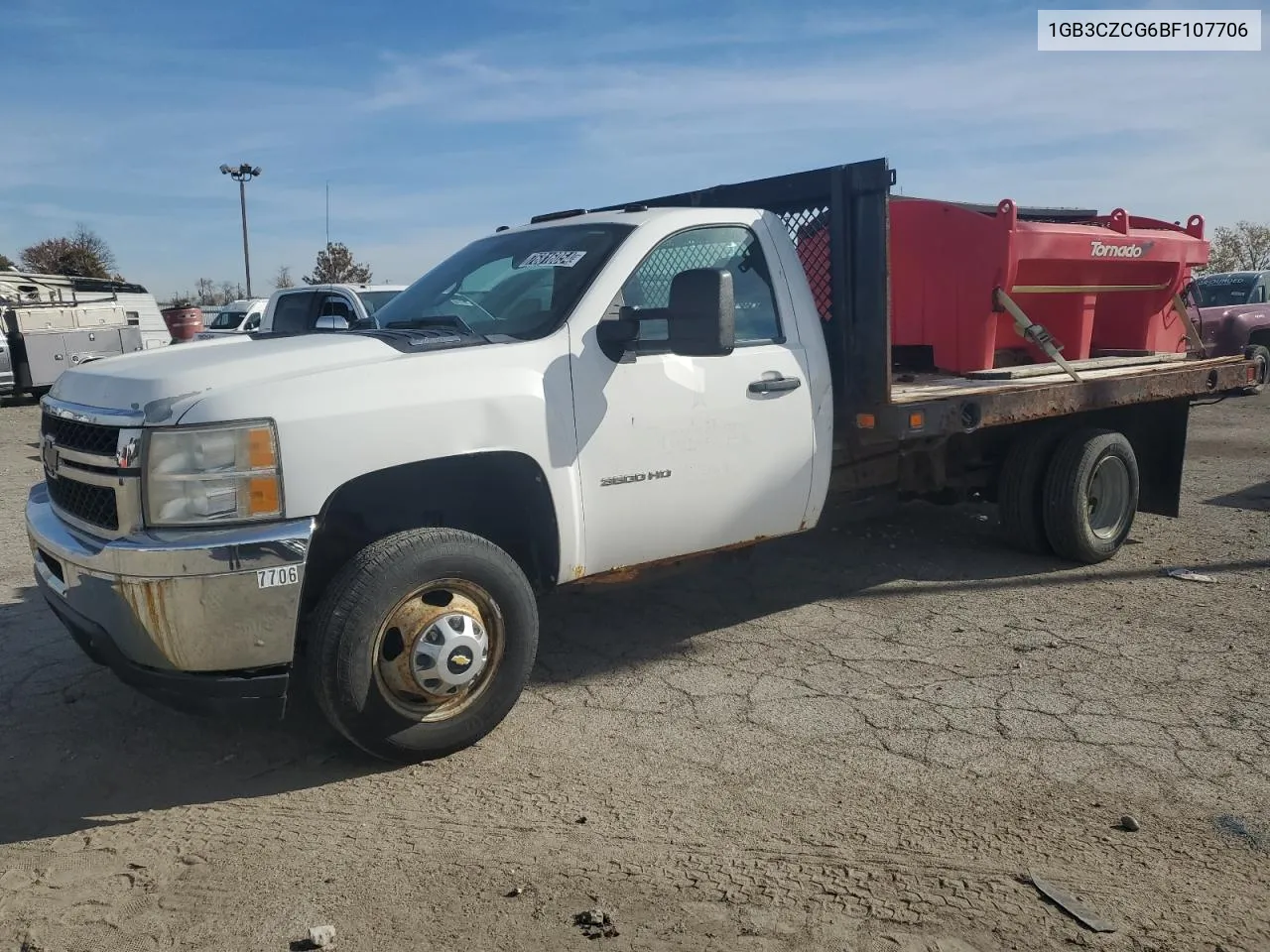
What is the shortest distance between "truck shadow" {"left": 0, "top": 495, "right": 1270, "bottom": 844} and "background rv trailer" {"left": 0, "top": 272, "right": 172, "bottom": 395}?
13716 mm

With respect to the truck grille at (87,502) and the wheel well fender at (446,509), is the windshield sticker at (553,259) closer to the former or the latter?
the wheel well fender at (446,509)

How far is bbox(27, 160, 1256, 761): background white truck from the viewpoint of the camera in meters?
3.33

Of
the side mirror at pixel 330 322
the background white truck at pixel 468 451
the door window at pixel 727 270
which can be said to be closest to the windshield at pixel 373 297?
the side mirror at pixel 330 322

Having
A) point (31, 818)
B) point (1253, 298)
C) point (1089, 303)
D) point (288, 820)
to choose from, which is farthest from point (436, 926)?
point (1253, 298)

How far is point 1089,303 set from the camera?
6.72 m

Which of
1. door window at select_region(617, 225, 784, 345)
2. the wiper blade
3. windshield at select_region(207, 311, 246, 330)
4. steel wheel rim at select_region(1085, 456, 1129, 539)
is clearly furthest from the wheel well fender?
windshield at select_region(207, 311, 246, 330)

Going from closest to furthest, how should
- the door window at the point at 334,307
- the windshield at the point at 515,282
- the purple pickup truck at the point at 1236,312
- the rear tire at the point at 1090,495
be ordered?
the windshield at the point at 515,282 < the rear tire at the point at 1090,495 < the door window at the point at 334,307 < the purple pickup truck at the point at 1236,312

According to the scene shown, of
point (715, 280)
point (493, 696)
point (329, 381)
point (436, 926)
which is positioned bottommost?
point (436, 926)

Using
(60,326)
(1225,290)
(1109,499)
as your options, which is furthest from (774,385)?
(60,326)

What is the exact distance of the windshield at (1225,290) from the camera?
18.0m

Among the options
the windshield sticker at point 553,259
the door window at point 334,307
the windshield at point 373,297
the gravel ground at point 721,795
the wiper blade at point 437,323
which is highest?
the windshield at point 373,297

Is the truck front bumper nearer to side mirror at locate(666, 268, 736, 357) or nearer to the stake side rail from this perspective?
side mirror at locate(666, 268, 736, 357)

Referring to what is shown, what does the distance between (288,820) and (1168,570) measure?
5.19 m

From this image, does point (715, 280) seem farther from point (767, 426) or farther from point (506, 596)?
point (506, 596)
